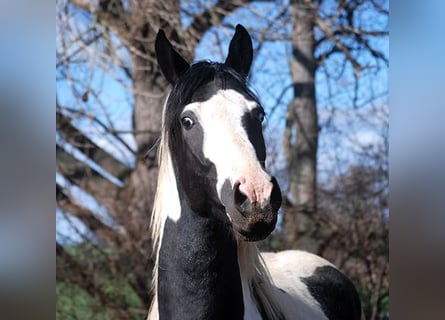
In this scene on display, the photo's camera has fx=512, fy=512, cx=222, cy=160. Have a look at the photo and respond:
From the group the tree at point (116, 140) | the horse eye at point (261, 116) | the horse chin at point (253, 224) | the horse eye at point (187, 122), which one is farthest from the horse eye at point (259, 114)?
the tree at point (116, 140)

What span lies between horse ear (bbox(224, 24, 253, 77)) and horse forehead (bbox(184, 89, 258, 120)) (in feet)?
0.84

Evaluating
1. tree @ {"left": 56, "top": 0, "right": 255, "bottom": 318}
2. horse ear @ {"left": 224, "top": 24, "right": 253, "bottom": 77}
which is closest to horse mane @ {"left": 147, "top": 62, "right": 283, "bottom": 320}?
horse ear @ {"left": 224, "top": 24, "right": 253, "bottom": 77}

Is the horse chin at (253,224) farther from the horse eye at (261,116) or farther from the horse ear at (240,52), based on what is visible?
the horse ear at (240,52)

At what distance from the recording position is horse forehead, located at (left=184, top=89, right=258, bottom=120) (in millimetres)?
1188

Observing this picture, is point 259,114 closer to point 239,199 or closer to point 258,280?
point 239,199

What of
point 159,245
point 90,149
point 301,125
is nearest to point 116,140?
point 90,149

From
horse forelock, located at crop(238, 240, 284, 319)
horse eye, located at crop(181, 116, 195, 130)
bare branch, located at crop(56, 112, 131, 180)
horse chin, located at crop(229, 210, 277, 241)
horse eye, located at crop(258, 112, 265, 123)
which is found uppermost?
bare branch, located at crop(56, 112, 131, 180)

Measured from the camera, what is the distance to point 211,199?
1.22 metres

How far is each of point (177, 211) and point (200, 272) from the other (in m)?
0.16

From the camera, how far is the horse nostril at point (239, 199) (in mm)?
1063

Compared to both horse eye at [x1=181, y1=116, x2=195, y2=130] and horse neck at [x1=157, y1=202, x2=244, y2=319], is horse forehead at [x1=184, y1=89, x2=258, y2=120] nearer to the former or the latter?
horse eye at [x1=181, y1=116, x2=195, y2=130]

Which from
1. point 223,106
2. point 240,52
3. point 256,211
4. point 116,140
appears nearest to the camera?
point 256,211
